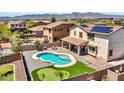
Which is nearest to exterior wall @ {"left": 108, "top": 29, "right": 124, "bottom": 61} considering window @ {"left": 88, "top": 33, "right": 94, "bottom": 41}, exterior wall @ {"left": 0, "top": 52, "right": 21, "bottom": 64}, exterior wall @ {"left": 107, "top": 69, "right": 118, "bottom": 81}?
window @ {"left": 88, "top": 33, "right": 94, "bottom": 41}

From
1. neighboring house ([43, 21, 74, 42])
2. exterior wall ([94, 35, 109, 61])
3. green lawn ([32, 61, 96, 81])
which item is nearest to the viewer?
green lawn ([32, 61, 96, 81])

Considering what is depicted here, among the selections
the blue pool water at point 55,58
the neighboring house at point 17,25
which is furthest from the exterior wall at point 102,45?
the neighboring house at point 17,25

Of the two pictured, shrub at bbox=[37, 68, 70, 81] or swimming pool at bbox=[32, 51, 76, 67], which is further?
swimming pool at bbox=[32, 51, 76, 67]

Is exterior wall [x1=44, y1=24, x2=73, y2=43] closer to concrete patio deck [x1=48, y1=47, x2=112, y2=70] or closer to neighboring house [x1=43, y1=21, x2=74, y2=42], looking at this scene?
neighboring house [x1=43, y1=21, x2=74, y2=42]

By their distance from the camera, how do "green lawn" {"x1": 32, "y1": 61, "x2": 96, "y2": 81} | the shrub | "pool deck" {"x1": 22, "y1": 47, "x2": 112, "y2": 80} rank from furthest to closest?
1. "pool deck" {"x1": 22, "y1": 47, "x2": 112, "y2": 80}
2. "green lawn" {"x1": 32, "y1": 61, "x2": 96, "y2": 81}
3. the shrub

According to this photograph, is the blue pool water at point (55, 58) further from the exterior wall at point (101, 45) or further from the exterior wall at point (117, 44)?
the exterior wall at point (117, 44)

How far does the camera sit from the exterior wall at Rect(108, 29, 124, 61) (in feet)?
41.2

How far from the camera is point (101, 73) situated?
8820mm

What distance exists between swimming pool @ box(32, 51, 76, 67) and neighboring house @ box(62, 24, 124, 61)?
4.47ft

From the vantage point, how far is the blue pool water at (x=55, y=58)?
1250 centimetres

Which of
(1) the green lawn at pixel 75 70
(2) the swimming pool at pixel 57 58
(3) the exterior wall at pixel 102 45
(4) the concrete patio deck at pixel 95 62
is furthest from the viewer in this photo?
(3) the exterior wall at pixel 102 45

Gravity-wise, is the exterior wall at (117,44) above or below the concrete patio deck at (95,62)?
above
